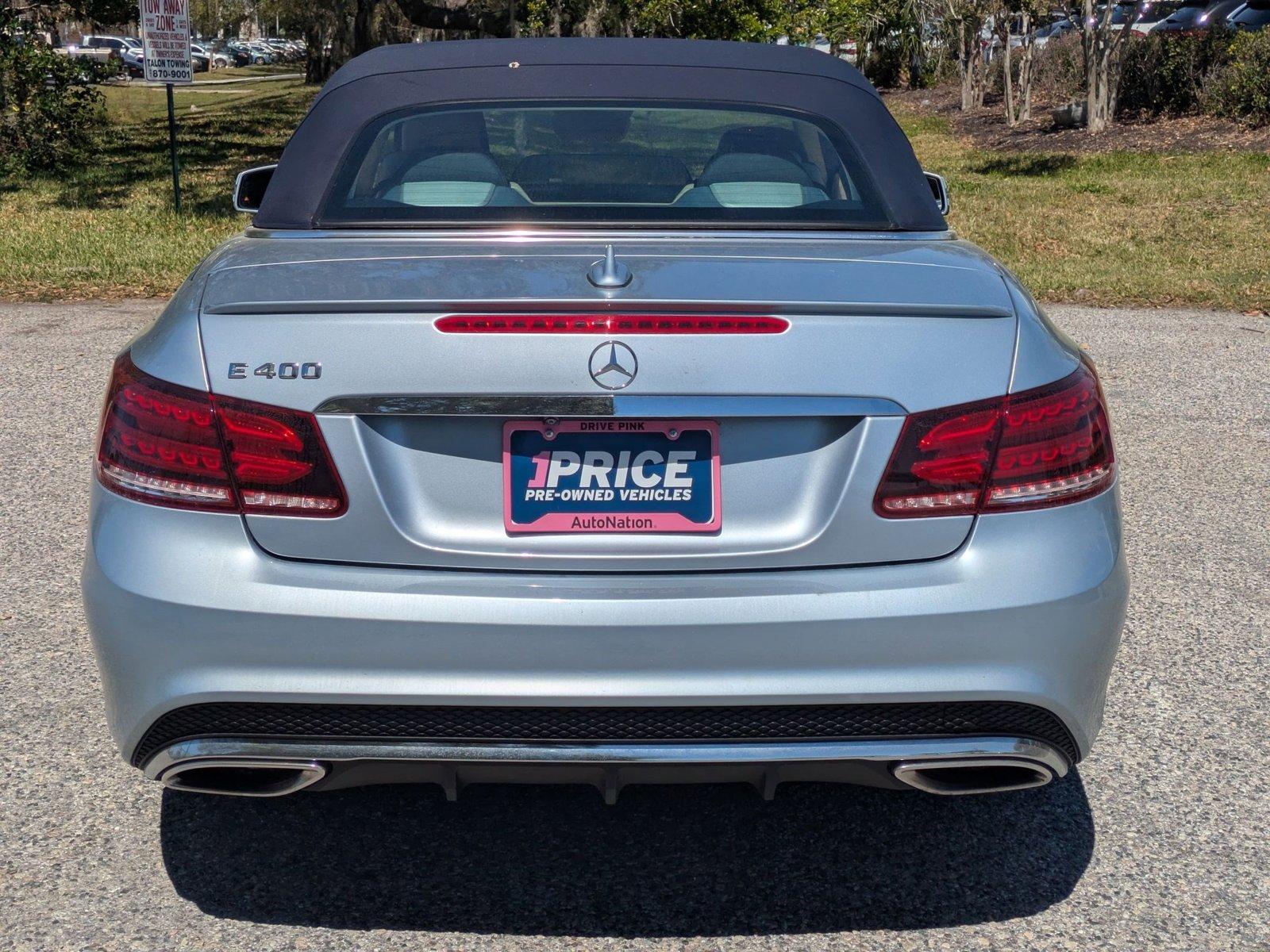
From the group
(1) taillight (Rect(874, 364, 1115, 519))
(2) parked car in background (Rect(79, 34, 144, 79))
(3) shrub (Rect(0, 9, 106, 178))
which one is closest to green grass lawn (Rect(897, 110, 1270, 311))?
(1) taillight (Rect(874, 364, 1115, 519))

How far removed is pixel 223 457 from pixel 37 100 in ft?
59.7

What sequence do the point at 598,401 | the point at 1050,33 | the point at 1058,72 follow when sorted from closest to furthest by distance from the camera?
the point at 598,401 → the point at 1058,72 → the point at 1050,33

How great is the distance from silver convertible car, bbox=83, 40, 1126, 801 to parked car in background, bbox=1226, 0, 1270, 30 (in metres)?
26.3

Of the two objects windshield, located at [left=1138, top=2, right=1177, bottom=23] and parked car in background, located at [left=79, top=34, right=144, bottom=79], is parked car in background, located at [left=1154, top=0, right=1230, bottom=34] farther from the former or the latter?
parked car in background, located at [left=79, top=34, right=144, bottom=79]

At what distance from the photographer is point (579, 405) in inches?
91.2

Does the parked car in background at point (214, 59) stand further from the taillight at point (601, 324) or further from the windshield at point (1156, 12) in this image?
the taillight at point (601, 324)

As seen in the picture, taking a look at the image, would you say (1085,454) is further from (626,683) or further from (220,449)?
(220,449)

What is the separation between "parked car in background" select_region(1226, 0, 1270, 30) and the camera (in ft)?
84.1

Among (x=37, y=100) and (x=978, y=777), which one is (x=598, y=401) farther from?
(x=37, y=100)

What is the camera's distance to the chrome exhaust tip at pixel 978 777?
2484mm

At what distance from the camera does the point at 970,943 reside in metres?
2.68

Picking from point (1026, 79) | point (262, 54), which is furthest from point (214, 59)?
point (1026, 79)

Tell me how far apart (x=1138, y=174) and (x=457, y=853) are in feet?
50.9

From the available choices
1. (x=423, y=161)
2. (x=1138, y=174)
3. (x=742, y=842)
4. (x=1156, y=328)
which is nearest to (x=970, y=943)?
(x=742, y=842)
